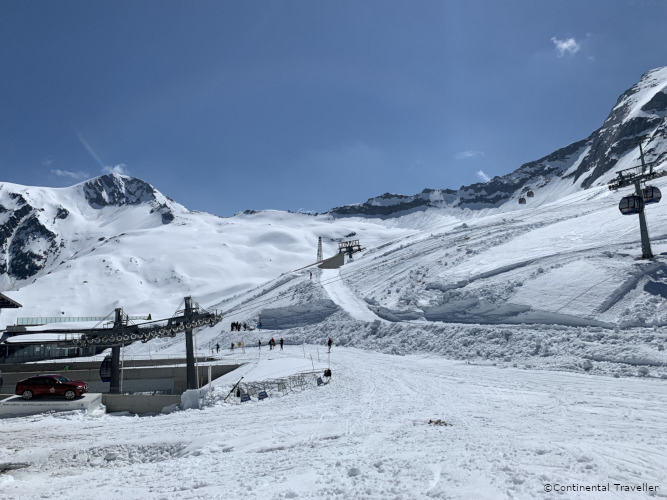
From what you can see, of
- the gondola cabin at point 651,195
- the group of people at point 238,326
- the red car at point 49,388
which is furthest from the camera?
the group of people at point 238,326

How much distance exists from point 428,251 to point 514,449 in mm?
45987

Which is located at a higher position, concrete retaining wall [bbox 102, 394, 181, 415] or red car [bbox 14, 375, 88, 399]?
red car [bbox 14, 375, 88, 399]

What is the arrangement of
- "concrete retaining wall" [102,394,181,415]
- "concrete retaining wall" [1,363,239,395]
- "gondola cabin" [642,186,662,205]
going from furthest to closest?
1. "concrete retaining wall" [1,363,239,395]
2. "gondola cabin" [642,186,662,205]
3. "concrete retaining wall" [102,394,181,415]

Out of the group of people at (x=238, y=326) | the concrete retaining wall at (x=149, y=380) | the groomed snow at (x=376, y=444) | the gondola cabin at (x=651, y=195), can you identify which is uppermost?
the gondola cabin at (x=651, y=195)

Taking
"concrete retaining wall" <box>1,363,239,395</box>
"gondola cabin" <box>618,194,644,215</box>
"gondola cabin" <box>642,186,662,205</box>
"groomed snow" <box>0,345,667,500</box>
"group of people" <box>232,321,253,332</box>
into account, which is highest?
"gondola cabin" <box>642,186,662,205</box>

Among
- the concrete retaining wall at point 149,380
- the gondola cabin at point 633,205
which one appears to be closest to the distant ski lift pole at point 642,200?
the gondola cabin at point 633,205

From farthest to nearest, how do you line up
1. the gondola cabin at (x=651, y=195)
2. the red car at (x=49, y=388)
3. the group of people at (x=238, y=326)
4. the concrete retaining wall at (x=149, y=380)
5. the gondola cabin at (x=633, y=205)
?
the group of people at (x=238, y=326)
the concrete retaining wall at (x=149, y=380)
the gondola cabin at (x=651, y=195)
the gondola cabin at (x=633, y=205)
the red car at (x=49, y=388)

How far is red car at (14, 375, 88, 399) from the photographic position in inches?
811

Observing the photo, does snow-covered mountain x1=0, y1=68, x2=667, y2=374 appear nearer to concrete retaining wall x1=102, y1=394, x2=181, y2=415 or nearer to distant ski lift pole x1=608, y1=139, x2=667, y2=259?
distant ski lift pole x1=608, y1=139, x2=667, y2=259

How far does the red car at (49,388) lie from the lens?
20.6 m

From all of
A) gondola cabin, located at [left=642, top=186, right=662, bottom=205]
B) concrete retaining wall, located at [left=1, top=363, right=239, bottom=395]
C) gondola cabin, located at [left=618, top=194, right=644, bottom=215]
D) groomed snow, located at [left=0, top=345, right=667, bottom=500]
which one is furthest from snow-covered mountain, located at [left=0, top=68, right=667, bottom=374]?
concrete retaining wall, located at [left=1, top=363, right=239, bottom=395]

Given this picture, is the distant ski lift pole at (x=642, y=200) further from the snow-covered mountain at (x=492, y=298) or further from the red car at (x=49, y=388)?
the red car at (x=49, y=388)

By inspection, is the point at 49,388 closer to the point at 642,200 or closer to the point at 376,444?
the point at 376,444

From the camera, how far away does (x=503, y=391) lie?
53.5ft
